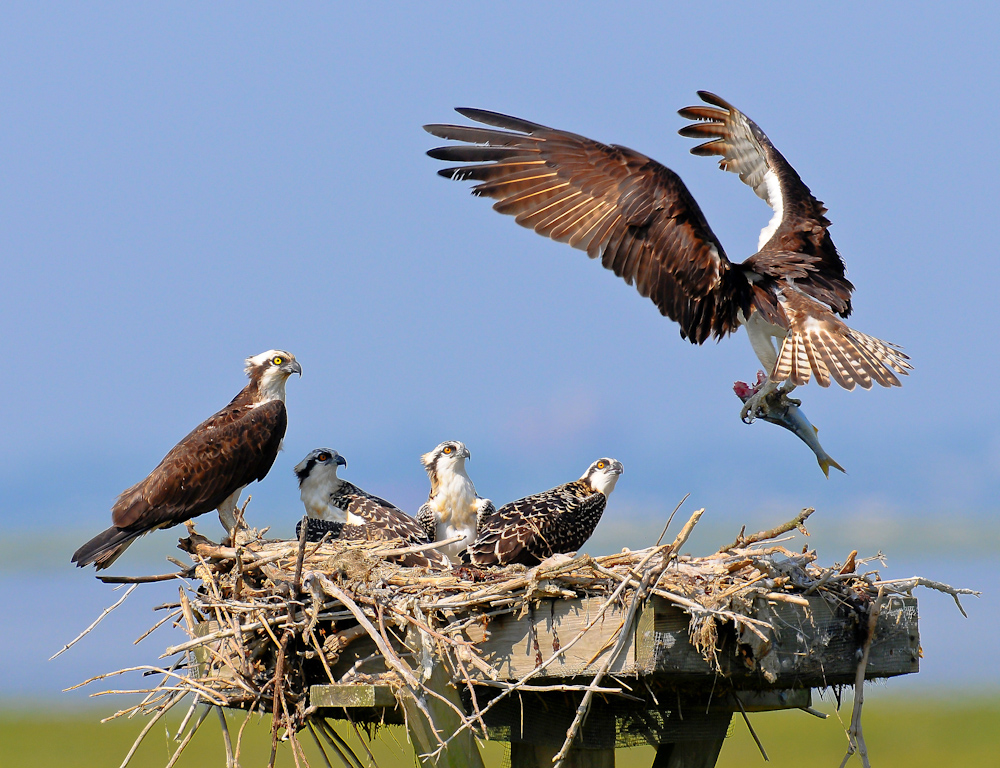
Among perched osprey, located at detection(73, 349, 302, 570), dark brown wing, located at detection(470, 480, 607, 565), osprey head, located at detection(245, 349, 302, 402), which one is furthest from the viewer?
osprey head, located at detection(245, 349, 302, 402)

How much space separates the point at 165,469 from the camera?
232 inches

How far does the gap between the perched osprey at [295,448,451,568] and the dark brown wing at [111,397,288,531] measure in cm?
32

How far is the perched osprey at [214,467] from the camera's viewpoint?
577cm

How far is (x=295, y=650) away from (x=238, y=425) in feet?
7.13

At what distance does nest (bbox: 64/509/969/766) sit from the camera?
357 centimetres

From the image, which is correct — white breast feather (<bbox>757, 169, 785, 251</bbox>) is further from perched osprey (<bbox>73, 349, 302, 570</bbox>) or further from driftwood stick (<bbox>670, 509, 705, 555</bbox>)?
driftwood stick (<bbox>670, 509, 705, 555</bbox>)

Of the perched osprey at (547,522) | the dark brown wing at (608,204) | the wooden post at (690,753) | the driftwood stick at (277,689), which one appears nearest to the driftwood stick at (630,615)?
the wooden post at (690,753)

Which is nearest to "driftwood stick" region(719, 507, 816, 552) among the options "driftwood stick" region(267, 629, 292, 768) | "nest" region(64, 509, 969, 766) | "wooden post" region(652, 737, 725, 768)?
"nest" region(64, 509, 969, 766)

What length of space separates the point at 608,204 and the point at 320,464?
7.57ft

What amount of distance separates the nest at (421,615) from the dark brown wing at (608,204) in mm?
1784

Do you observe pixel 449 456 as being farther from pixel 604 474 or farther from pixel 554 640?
pixel 554 640

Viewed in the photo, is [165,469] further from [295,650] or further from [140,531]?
[295,650]

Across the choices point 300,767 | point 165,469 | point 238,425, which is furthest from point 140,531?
point 300,767

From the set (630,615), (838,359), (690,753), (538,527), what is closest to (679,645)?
(630,615)
